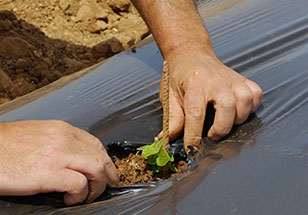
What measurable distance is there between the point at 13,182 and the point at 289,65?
1.03 metres

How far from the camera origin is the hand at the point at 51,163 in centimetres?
81

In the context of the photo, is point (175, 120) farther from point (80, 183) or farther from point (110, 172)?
point (80, 183)

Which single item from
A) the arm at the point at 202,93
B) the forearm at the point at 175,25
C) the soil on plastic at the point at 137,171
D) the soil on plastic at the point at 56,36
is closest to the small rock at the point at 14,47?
the soil on plastic at the point at 56,36

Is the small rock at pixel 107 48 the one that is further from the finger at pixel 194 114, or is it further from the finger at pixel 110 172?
the finger at pixel 110 172

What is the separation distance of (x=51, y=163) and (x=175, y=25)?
2.64 feet

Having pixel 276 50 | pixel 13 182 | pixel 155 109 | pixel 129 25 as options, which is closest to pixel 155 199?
pixel 13 182

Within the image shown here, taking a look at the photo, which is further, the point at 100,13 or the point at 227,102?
the point at 100,13

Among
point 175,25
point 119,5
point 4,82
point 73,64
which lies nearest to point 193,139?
point 175,25

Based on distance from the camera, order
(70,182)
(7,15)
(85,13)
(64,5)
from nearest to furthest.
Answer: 1. (70,182)
2. (7,15)
3. (85,13)
4. (64,5)

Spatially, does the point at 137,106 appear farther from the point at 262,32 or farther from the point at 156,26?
the point at 262,32

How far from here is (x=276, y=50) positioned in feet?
4.76

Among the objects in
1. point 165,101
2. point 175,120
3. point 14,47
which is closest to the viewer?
point 165,101

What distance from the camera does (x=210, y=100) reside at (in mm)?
1038

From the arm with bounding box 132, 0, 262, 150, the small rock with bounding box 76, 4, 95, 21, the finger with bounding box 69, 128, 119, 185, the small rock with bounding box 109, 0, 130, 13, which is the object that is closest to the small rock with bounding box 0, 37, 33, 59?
the small rock with bounding box 76, 4, 95, 21
